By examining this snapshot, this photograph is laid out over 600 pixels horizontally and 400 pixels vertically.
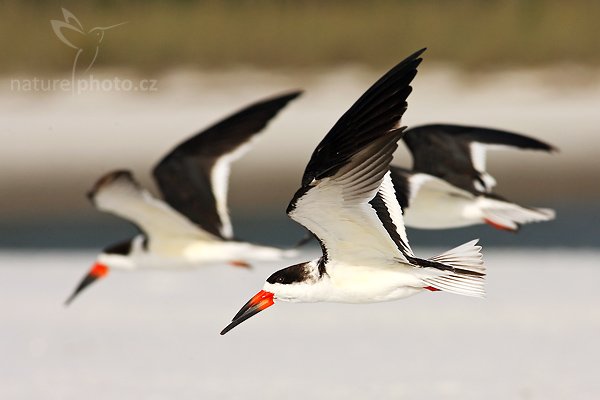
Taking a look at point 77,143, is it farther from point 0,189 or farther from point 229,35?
point 229,35

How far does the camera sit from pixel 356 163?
4.44 m

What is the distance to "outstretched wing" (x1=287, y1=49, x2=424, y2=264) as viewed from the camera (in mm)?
4367

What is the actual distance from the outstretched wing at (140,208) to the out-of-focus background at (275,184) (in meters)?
0.58

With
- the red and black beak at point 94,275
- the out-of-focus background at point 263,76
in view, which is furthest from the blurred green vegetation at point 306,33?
the red and black beak at point 94,275

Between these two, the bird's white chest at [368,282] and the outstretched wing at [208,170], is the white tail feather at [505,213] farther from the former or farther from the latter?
the bird's white chest at [368,282]

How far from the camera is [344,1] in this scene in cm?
1459

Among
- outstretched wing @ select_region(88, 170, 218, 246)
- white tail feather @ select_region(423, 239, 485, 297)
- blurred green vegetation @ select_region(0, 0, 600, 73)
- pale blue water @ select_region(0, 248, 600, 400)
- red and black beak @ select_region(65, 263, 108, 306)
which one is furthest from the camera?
blurred green vegetation @ select_region(0, 0, 600, 73)

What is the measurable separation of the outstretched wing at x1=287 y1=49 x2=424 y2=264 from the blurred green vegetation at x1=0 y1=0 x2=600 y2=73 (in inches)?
362

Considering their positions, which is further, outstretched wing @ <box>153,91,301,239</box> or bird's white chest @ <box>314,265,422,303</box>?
outstretched wing @ <box>153,91,301,239</box>

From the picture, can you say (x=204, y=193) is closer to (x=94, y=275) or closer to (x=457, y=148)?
(x=94, y=275)

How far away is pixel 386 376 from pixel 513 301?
54.1 inches

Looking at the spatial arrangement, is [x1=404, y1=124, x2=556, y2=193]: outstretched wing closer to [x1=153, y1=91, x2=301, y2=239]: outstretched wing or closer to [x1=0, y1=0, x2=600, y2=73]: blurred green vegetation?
[x1=153, y1=91, x2=301, y2=239]: outstretched wing

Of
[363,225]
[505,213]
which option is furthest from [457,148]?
[363,225]

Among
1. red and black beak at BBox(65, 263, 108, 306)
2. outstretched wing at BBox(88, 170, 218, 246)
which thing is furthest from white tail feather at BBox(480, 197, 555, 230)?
red and black beak at BBox(65, 263, 108, 306)
